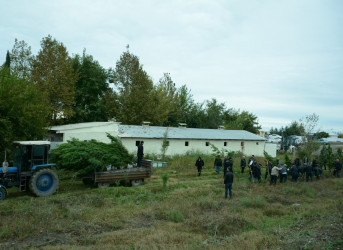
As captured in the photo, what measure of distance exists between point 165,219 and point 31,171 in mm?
6877

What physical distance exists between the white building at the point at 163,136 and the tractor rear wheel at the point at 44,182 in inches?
475

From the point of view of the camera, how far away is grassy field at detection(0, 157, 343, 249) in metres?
8.32

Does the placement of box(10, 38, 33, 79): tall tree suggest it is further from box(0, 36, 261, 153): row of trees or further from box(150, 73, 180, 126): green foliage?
box(150, 73, 180, 126): green foliage

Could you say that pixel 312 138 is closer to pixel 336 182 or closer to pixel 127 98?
pixel 336 182

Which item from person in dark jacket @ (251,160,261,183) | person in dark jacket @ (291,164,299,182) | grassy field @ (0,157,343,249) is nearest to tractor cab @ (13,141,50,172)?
grassy field @ (0,157,343,249)

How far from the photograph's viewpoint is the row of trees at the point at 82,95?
20078 mm

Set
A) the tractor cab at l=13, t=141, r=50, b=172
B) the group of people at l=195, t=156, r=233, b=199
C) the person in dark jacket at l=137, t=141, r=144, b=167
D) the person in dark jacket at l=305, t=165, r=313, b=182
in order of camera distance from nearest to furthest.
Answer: the tractor cab at l=13, t=141, r=50, b=172 < the group of people at l=195, t=156, r=233, b=199 < the person in dark jacket at l=137, t=141, r=144, b=167 < the person in dark jacket at l=305, t=165, r=313, b=182

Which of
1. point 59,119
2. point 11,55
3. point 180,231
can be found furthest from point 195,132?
point 180,231

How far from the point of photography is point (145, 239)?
848 cm

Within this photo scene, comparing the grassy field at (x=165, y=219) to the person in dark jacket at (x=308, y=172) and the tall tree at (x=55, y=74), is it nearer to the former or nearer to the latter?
the person in dark jacket at (x=308, y=172)

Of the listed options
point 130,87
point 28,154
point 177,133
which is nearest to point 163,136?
point 177,133

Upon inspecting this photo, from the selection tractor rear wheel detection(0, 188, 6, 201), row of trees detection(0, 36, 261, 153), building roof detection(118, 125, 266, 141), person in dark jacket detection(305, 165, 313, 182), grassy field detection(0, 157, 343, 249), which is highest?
row of trees detection(0, 36, 261, 153)

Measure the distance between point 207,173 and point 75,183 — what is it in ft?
33.3

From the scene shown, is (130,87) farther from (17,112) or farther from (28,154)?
(28,154)
